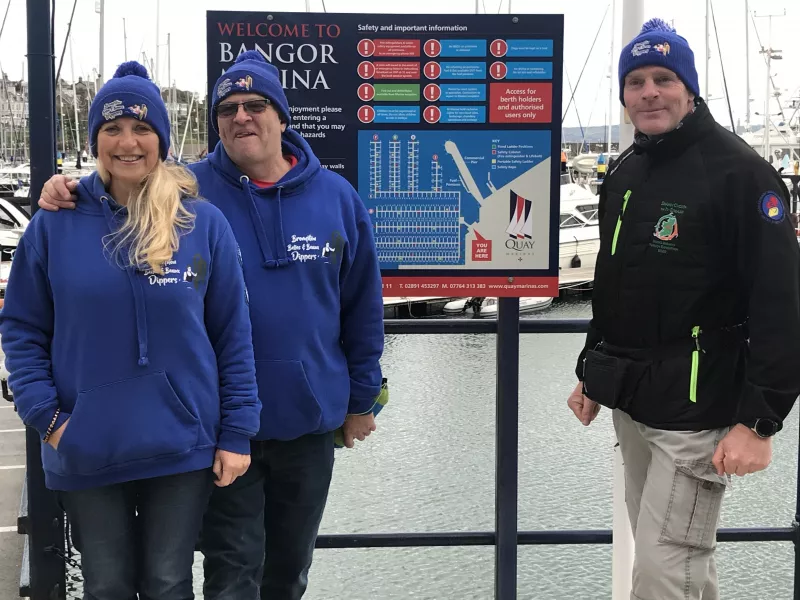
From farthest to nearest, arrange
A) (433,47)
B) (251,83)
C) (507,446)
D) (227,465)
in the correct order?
(507,446), (433,47), (251,83), (227,465)

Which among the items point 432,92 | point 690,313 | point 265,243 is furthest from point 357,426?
point 432,92

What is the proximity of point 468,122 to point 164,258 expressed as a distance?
1208mm

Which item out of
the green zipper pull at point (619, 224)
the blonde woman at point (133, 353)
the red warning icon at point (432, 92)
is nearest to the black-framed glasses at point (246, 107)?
the blonde woman at point (133, 353)

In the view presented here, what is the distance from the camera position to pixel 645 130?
2.33 m

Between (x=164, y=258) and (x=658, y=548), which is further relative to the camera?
(x=658, y=548)

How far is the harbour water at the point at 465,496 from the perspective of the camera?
3379 millimetres

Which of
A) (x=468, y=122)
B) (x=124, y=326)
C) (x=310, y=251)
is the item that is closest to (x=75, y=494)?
(x=124, y=326)

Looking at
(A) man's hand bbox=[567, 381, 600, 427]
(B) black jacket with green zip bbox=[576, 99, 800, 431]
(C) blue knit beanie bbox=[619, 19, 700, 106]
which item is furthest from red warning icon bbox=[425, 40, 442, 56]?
(A) man's hand bbox=[567, 381, 600, 427]

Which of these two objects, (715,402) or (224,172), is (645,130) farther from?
(224,172)

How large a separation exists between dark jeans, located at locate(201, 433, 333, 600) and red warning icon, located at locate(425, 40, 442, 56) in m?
1.22

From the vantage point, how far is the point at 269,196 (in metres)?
2.43

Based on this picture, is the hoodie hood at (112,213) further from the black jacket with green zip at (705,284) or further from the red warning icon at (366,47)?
the black jacket with green zip at (705,284)

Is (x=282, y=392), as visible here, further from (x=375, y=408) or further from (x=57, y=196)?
(x=57, y=196)

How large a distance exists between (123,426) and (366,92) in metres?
1.35
